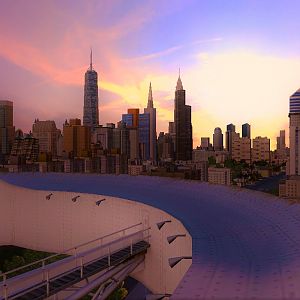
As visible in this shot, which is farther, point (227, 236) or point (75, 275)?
point (227, 236)

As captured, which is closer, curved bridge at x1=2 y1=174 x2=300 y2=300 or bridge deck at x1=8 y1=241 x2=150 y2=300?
curved bridge at x1=2 y1=174 x2=300 y2=300

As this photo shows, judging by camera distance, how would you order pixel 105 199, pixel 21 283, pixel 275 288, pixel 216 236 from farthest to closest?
pixel 105 199 < pixel 216 236 < pixel 21 283 < pixel 275 288

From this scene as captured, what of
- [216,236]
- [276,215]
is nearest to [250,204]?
[276,215]

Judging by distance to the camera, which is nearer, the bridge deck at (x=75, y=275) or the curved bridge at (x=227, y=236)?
the curved bridge at (x=227, y=236)

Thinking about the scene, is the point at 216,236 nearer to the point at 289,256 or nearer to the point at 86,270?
the point at 289,256

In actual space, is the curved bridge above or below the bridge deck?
above

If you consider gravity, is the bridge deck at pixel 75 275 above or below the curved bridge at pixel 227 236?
below

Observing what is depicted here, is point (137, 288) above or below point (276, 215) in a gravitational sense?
below

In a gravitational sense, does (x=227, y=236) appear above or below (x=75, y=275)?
above
